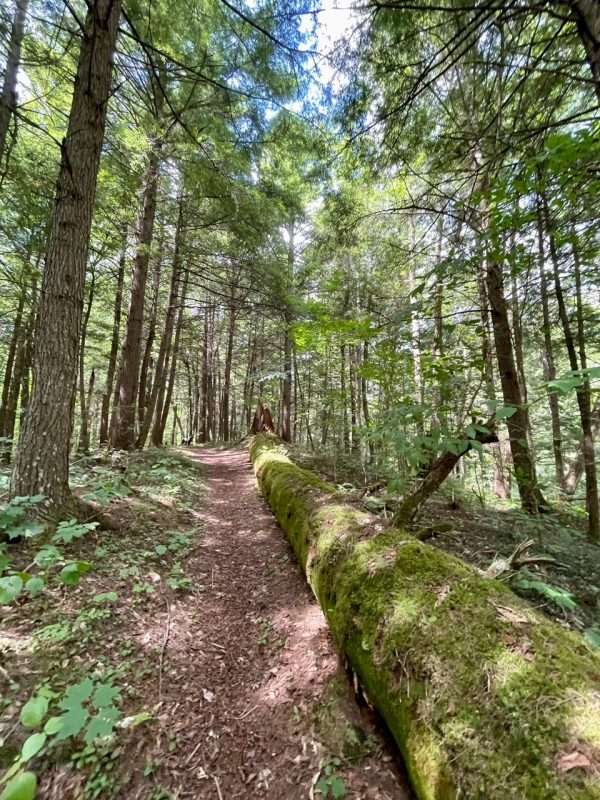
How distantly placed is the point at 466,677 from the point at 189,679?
77.9 inches

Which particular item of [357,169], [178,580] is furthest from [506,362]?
[178,580]

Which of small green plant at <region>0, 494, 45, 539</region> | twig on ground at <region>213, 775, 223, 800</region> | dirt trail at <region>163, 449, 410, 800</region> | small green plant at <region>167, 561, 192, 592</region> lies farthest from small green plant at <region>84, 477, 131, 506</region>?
twig on ground at <region>213, 775, 223, 800</region>

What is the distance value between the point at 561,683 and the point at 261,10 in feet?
23.6

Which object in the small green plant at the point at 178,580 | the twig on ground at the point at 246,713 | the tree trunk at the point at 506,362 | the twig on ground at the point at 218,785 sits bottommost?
the twig on ground at the point at 218,785

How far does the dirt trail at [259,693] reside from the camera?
6.07ft

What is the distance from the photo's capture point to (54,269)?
3.70m

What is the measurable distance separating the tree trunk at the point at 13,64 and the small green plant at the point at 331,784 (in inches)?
296

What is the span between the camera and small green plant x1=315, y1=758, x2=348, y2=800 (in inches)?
67.4

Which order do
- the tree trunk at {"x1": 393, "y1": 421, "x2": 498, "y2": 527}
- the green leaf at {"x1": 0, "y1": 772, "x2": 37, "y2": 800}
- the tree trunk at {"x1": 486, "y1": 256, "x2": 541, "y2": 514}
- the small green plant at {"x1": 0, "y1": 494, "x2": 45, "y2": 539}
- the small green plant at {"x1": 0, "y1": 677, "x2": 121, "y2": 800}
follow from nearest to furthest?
the green leaf at {"x1": 0, "y1": 772, "x2": 37, "y2": 800}
the small green plant at {"x1": 0, "y1": 677, "x2": 121, "y2": 800}
the small green plant at {"x1": 0, "y1": 494, "x2": 45, "y2": 539}
the tree trunk at {"x1": 393, "y1": 421, "x2": 498, "y2": 527}
the tree trunk at {"x1": 486, "y1": 256, "x2": 541, "y2": 514}

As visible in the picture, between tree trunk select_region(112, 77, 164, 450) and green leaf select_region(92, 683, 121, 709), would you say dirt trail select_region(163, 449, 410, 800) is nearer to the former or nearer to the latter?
green leaf select_region(92, 683, 121, 709)

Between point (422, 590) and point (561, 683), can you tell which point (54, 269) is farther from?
point (561, 683)

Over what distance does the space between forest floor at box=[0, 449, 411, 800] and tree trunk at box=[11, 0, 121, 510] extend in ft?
2.23

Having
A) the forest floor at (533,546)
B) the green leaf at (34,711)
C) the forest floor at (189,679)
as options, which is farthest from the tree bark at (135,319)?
the green leaf at (34,711)

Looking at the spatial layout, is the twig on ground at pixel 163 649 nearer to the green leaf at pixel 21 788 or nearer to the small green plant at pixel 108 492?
the small green plant at pixel 108 492
